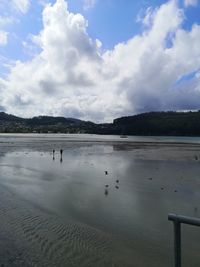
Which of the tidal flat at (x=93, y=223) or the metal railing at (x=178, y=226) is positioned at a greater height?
the metal railing at (x=178, y=226)

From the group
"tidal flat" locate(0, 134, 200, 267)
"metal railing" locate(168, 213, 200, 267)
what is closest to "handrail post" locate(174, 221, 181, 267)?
"metal railing" locate(168, 213, 200, 267)

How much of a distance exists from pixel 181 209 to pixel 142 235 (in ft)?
15.4

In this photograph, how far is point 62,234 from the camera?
11.0 m

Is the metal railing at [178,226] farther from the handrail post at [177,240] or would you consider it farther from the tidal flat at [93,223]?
the tidal flat at [93,223]

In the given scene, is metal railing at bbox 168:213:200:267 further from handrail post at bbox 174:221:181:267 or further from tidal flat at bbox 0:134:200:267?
tidal flat at bbox 0:134:200:267

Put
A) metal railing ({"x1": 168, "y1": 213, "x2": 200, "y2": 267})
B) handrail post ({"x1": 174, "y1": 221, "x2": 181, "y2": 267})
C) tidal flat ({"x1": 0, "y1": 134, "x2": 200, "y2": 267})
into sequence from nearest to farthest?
1. metal railing ({"x1": 168, "y1": 213, "x2": 200, "y2": 267})
2. handrail post ({"x1": 174, "y1": 221, "x2": 181, "y2": 267})
3. tidal flat ({"x1": 0, "y1": 134, "x2": 200, "y2": 267})

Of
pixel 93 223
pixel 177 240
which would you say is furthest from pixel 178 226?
pixel 93 223

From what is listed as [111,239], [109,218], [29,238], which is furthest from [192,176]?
[29,238]

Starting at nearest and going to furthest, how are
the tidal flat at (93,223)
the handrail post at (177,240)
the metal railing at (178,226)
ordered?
1. the metal railing at (178,226)
2. the handrail post at (177,240)
3. the tidal flat at (93,223)

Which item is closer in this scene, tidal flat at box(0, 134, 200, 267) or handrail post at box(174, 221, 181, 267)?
handrail post at box(174, 221, 181, 267)

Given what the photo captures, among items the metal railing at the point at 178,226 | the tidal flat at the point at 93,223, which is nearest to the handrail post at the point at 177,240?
the metal railing at the point at 178,226

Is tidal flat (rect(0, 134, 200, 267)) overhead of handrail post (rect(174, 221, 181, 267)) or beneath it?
beneath

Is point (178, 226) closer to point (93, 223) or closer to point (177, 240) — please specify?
point (177, 240)

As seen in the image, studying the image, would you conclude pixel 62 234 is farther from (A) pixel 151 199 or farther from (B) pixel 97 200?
(A) pixel 151 199
